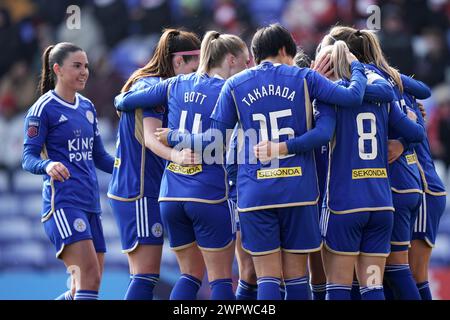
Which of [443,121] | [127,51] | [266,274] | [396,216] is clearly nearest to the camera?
[266,274]

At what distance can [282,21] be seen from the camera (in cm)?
1190

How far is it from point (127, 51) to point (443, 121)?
3.94 meters

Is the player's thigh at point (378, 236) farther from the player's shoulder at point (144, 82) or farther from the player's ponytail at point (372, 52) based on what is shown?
the player's shoulder at point (144, 82)

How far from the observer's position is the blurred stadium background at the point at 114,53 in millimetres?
11461

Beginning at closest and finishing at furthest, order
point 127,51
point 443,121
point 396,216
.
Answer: point 396,216, point 443,121, point 127,51

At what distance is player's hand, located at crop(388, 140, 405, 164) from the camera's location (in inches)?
252

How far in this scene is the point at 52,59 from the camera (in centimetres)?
697

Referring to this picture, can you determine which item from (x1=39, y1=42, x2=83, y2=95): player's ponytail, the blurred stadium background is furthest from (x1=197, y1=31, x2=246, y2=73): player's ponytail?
the blurred stadium background

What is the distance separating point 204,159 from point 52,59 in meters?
1.46

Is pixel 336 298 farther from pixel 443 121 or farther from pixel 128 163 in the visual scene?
pixel 443 121

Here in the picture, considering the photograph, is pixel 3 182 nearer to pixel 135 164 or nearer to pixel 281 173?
pixel 135 164

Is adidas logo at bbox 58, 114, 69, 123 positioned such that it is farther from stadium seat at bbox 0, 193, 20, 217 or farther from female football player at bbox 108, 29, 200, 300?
stadium seat at bbox 0, 193, 20, 217

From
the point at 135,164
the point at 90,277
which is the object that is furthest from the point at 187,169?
the point at 90,277

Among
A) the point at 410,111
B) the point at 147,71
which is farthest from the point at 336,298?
the point at 147,71
